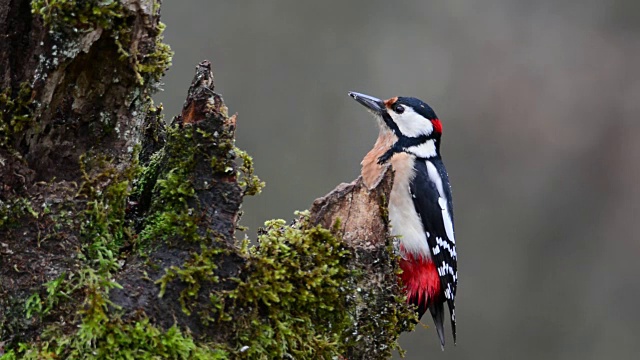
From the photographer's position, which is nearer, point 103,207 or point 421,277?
point 103,207

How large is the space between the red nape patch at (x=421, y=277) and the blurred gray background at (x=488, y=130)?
3.17 metres

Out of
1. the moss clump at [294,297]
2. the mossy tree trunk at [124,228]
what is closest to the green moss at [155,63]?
the mossy tree trunk at [124,228]

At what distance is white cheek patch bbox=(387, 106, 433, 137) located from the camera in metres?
4.22

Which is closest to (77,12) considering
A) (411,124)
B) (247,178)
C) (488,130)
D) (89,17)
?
(89,17)

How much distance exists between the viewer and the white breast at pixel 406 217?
369 cm

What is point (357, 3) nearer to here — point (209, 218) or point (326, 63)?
point (326, 63)

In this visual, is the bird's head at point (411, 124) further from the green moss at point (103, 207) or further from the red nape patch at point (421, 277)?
the green moss at point (103, 207)

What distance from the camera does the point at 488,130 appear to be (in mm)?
7137

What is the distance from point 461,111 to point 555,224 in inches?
51.3

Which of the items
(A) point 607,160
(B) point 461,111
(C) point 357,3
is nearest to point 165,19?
Result: (C) point 357,3

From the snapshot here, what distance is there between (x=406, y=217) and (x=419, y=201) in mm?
98

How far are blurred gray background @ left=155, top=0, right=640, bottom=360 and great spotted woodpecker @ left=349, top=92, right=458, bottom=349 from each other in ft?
8.49

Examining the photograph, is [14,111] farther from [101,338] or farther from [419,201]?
[419,201]

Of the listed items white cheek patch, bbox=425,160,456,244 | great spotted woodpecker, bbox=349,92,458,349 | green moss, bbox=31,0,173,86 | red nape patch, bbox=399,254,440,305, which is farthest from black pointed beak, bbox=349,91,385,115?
green moss, bbox=31,0,173,86
